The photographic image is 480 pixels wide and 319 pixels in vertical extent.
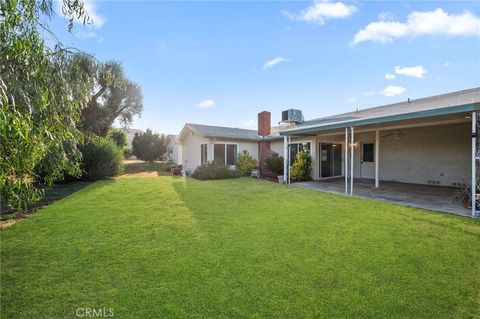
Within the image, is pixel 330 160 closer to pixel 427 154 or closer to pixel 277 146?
pixel 277 146

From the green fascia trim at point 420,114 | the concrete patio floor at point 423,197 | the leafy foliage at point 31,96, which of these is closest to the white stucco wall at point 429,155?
the concrete patio floor at point 423,197

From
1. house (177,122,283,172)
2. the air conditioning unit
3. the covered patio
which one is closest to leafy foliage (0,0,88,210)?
the covered patio

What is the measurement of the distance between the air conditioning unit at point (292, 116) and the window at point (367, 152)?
553 centimetres

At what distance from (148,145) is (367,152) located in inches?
872

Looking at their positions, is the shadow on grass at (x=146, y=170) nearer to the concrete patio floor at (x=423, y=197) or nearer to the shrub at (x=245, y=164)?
the shrub at (x=245, y=164)

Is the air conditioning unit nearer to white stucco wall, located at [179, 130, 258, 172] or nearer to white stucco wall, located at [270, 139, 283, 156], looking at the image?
white stucco wall, located at [270, 139, 283, 156]

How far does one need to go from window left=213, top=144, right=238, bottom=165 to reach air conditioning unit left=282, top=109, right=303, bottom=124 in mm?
4636

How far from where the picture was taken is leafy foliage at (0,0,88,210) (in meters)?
2.20

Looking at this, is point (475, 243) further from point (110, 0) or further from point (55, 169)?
point (110, 0)

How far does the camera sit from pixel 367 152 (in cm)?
1385

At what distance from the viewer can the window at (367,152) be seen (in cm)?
1367

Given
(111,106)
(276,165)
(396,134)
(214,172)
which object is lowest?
(214,172)

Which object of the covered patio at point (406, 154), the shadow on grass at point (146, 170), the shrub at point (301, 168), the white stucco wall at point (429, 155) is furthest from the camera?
the shadow on grass at point (146, 170)

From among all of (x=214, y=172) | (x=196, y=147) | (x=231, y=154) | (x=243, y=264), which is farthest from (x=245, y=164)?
(x=243, y=264)
